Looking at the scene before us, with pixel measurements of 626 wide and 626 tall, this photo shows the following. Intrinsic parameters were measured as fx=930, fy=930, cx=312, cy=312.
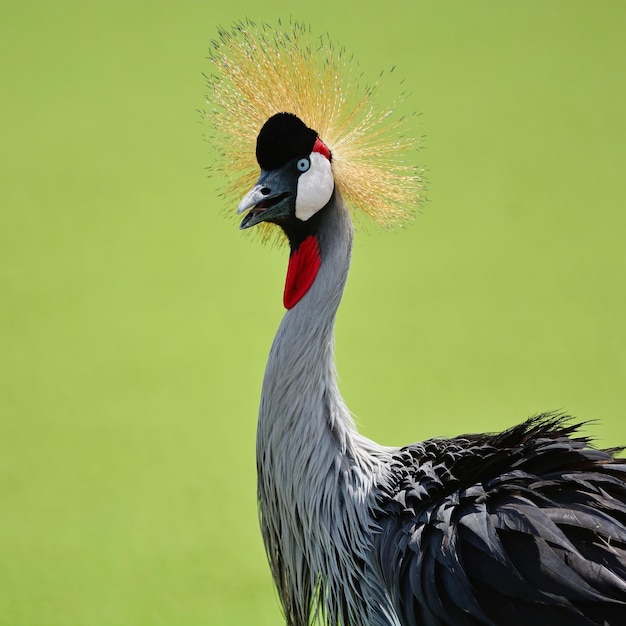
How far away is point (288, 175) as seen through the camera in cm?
154

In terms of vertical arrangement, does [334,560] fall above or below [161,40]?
below

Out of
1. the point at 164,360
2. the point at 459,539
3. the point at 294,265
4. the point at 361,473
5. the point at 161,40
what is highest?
the point at 161,40

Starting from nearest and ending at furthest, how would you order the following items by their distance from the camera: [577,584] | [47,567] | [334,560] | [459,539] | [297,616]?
[577,584], [459,539], [334,560], [297,616], [47,567]

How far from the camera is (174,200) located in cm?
284

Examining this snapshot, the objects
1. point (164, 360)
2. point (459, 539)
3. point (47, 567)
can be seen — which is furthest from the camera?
point (164, 360)

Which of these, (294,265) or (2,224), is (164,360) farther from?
(294,265)

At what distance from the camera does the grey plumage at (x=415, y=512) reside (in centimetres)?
130

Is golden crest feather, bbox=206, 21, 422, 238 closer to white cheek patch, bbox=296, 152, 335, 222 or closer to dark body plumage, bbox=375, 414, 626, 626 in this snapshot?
white cheek patch, bbox=296, 152, 335, 222

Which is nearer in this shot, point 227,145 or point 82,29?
point 227,145

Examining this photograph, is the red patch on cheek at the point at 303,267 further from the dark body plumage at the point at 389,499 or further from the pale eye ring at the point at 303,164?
the pale eye ring at the point at 303,164

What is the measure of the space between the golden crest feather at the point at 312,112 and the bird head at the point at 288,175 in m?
0.09

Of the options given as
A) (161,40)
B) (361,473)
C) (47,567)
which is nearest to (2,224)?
(161,40)

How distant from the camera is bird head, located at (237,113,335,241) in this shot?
5.04 ft

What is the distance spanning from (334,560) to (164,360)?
4.37 feet
